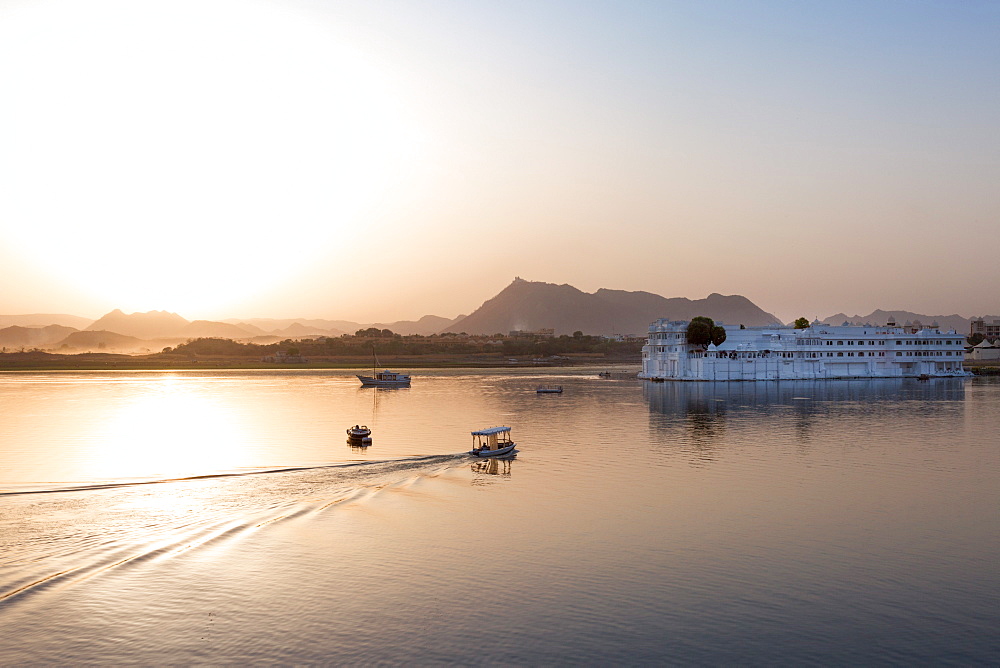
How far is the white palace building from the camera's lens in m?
150

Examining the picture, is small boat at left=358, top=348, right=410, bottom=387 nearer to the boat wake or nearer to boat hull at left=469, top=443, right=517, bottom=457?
boat hull at left=469, top=443, right=517, bottom=457

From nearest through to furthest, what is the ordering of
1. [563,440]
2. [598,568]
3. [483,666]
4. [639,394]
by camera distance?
[483,666] < [598,568] < [563,440] < [639,394]

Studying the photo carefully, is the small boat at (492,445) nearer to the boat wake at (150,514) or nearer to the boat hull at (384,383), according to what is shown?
the boat wake at (150,514)

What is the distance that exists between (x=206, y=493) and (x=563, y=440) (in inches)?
1244

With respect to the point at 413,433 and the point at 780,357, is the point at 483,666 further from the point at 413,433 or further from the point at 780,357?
the point at 780,357

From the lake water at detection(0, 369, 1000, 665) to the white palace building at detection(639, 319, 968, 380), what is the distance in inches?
3437

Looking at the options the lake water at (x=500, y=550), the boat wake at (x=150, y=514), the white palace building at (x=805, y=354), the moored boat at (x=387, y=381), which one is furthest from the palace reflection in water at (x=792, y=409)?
the moored boat at (x=387, y=381)

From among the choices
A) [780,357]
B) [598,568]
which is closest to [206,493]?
[598,568]

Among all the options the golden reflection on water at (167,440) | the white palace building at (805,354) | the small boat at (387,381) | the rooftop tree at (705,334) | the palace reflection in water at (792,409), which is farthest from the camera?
the rooftop tree at (705,334)

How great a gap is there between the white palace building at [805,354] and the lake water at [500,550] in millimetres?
87304

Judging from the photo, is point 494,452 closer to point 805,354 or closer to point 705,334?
point 705,334

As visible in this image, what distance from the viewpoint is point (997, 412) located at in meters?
87.1

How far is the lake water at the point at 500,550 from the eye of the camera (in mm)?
20484

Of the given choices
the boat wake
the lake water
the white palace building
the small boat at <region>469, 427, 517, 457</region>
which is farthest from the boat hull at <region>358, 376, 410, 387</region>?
the boat wake
